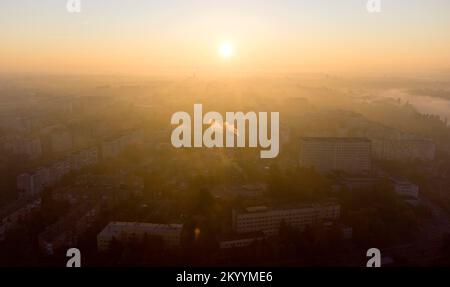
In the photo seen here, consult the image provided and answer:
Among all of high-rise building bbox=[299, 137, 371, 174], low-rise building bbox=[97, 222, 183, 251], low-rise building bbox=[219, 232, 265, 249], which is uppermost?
high-rise building bbox=[299, 137, 371, 174]

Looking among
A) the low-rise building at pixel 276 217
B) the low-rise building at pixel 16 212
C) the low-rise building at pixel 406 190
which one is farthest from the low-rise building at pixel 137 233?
the low-rise building at pixel 406 190

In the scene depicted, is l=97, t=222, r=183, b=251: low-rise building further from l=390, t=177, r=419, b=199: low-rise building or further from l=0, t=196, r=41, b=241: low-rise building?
l=390, t=177, r=419, b=199: low-rise building

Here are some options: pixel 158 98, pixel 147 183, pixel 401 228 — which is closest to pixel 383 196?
pixel 401 228

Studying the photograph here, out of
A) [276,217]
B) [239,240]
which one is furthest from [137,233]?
[276,217]

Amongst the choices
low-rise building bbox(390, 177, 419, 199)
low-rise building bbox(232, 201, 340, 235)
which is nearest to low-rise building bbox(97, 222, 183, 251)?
low-rise building bbox(232, 201, 340, 235)

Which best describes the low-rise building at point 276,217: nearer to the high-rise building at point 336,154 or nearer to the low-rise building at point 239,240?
the low-rise building at point 239,240

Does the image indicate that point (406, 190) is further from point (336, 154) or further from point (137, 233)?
point (137, 233)

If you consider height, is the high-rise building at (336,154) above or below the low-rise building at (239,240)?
above

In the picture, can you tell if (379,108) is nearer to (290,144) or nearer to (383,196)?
(290,144)
